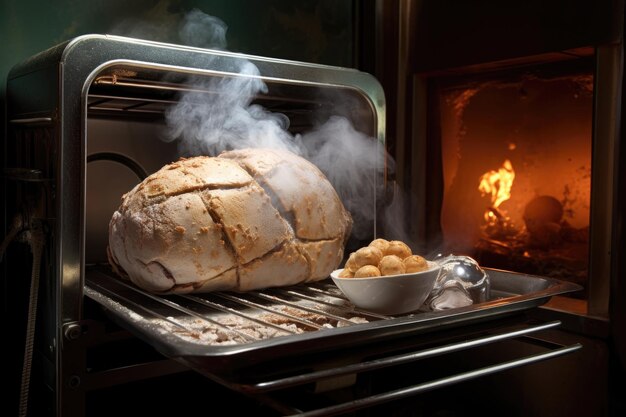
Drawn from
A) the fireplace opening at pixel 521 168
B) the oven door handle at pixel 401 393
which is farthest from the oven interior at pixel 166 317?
the fireplace opening at pixel 521 168

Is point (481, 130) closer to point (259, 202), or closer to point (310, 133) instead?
point (310, 133)

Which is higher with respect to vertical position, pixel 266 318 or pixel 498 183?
pixel 498 183

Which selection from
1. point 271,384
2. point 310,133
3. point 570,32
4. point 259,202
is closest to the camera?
point 271,384

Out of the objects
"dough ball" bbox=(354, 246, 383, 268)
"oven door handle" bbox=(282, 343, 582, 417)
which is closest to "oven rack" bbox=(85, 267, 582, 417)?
"oven door handle" bbox=(282, 343, 582, 417)

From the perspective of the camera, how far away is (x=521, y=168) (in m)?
2.15

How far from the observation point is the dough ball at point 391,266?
4.38ft

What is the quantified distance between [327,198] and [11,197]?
864 mm

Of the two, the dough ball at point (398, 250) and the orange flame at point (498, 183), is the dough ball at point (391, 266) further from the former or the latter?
the orange flame at point (498, 183)

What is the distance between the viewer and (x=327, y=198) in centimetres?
174

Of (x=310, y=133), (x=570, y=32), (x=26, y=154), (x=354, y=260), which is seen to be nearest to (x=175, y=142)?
(x=310, y=133)

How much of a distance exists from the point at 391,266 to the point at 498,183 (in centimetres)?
103

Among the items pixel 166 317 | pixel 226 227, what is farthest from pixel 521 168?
pixel 166 317

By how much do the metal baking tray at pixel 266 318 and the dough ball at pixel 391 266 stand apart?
0.10m

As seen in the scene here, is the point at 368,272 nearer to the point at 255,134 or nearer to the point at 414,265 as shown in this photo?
the point at 414,265
